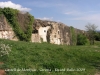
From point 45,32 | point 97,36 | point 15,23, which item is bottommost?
point 97,36

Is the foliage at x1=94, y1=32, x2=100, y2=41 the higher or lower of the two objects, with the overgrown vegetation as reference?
lower

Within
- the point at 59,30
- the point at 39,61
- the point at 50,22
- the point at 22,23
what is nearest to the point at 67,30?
the point at 59,30

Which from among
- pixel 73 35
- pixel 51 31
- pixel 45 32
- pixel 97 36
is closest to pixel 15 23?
pixel 45 32

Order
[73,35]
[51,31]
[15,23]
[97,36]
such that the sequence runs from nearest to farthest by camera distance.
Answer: [15,23], [51,31], [73,35], [97,36]

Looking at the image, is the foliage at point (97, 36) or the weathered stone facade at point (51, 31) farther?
the foliage at point (97, 36)

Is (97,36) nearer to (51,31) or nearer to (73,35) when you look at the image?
(73,35)

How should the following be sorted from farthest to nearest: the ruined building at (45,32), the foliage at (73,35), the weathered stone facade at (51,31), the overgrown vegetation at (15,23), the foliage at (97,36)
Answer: the foliage at (97,36)
the foliage at (73,35)
the weathered stone facade at (51,31)
the overgrown vegetation at (15,23)
the ruined building at (45,32)

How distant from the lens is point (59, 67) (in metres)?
7.44

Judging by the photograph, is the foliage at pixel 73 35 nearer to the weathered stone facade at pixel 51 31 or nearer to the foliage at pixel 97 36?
the weathered stone facade at pixel 51 31

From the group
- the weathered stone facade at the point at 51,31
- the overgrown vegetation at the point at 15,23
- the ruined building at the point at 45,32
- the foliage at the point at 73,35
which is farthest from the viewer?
the foliage at the point at 73,35

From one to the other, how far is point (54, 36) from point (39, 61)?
68.8 ft

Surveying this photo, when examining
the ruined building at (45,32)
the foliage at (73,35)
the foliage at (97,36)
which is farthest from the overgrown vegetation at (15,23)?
the foliage at (97,36)

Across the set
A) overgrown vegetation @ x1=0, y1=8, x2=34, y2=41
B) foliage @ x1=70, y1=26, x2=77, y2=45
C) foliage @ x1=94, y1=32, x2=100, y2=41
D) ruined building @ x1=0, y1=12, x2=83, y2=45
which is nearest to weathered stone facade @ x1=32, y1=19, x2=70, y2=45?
ruined building @ x1=0, y1=12, x2=83, y2=45

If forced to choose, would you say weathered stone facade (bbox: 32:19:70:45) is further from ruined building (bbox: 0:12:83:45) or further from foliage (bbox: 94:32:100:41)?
foliage (bbox: 94:32:100:41)
